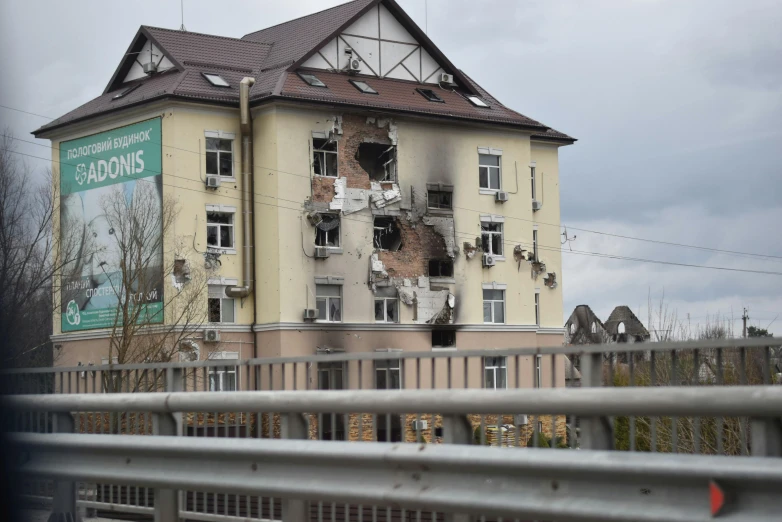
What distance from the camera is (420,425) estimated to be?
23.0ft

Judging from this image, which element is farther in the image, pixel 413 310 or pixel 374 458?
pixel 413 310

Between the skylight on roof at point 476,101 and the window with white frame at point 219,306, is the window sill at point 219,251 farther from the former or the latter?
the skylight on roof at point 476,101

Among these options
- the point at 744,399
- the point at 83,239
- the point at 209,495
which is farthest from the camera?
the point at 83,239

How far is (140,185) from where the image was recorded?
181 feet

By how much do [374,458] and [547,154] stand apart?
6436cm

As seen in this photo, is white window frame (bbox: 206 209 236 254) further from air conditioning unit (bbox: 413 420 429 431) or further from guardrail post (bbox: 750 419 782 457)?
guardrail post (bbox: 750 419 782 457)

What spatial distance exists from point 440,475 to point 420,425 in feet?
3.16

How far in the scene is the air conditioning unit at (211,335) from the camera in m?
53.6

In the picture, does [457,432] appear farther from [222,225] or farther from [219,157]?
[219,157]

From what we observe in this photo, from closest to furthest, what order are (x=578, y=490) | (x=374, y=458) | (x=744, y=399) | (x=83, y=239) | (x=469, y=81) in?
(x=744, y=399) < (x=578, y=490) < (x=374, y=458) < (x=83, y=239) < (x=469, y=81)

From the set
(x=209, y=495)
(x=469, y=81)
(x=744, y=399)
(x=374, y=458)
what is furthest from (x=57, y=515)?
(x=469, y=81)

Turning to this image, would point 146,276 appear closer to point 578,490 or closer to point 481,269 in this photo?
point 481,269

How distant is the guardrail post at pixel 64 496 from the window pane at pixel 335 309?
47.0 m

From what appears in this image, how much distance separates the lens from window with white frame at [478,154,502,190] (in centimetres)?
6066
